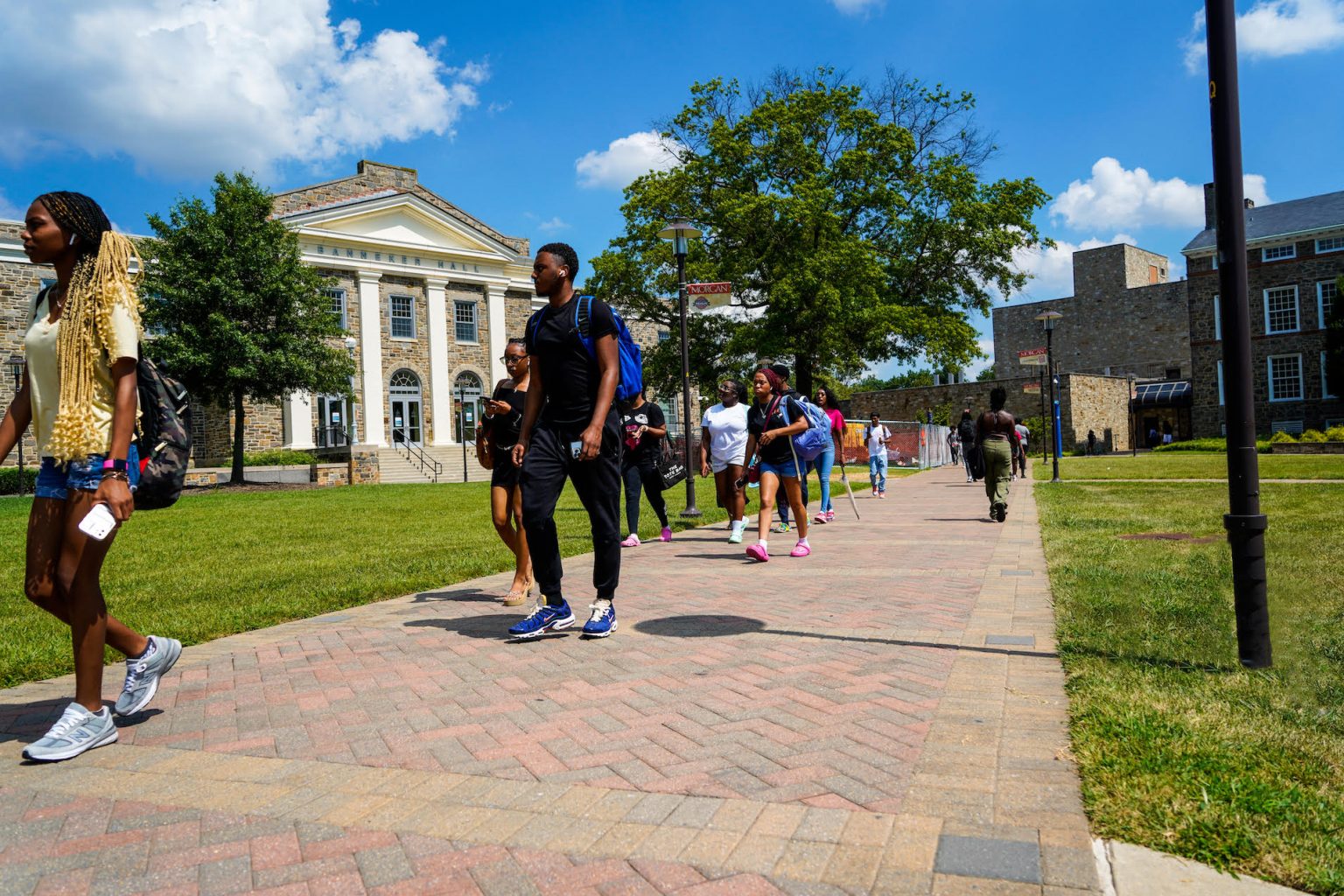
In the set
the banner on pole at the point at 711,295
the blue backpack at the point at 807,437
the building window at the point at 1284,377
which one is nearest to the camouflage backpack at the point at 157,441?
the blue backpack at the point at 807,437

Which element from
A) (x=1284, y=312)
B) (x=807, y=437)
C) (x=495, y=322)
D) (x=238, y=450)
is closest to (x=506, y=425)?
(x=807, y=437)

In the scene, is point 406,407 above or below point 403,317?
below

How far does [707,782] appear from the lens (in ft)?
9.21

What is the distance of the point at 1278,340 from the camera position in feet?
150

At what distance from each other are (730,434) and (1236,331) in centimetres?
629

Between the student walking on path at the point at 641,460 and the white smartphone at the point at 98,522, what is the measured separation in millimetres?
5716

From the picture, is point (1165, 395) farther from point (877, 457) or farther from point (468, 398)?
point (877, 457)

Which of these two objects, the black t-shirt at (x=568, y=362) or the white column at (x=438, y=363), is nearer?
the black t-shirt at (x=568, y=362)

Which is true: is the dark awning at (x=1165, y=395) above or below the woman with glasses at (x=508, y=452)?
above

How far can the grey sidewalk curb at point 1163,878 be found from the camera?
205 cm

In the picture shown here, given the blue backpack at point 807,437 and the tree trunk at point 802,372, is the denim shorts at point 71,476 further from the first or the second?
the tree trunk at point 802,372

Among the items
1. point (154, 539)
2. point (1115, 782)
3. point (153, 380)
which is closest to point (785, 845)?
point (1115, 782)

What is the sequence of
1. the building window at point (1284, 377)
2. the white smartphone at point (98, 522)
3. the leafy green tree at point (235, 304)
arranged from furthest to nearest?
the building window at point (1284, 377), the leafy green tree at point (235, 304), the white smartphone at point (98, 522)

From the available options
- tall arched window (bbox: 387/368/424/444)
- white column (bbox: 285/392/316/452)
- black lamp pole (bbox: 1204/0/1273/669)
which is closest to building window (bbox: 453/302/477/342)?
tall arched window (bbox: 387/368/424/444)
